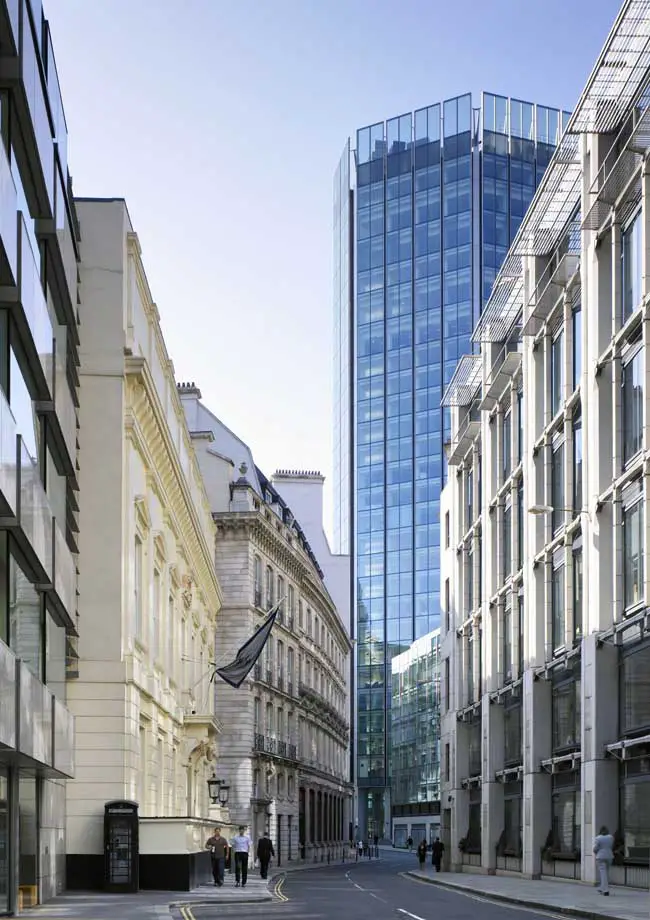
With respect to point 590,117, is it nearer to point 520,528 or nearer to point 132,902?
point 520,528

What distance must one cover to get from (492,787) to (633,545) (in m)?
20.6

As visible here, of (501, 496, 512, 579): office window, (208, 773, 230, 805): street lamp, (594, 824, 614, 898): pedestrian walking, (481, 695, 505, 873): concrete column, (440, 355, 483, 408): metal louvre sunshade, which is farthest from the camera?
(440, 355, 483, 408): metal louvre sunshade

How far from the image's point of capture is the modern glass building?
108125 mm

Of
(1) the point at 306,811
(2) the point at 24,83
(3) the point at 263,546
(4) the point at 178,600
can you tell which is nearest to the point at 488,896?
(4) the point at 178,600

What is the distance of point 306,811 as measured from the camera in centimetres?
8325

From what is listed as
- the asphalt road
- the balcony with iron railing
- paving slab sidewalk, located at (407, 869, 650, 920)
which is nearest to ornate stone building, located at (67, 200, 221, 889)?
the asphalt road

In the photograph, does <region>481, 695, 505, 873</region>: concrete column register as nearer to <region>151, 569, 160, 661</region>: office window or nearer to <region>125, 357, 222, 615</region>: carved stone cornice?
<region>125, 357, 222, 615</region>: carved stone cornice

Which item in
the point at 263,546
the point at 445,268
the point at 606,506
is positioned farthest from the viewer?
the point at 445,268

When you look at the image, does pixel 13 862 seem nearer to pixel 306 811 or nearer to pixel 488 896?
pixel 488 896

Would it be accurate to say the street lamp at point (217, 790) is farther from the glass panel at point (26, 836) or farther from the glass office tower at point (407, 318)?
the glass office tower at point (407, 318)

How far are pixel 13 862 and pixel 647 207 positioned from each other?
19720 millimetres

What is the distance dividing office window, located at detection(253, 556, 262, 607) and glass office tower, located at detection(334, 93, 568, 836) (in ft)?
197

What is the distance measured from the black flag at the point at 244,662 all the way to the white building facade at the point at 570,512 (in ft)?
27.3

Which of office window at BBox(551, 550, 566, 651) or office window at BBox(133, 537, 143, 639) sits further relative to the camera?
office window at BBox(551, 550, 566, 651)
